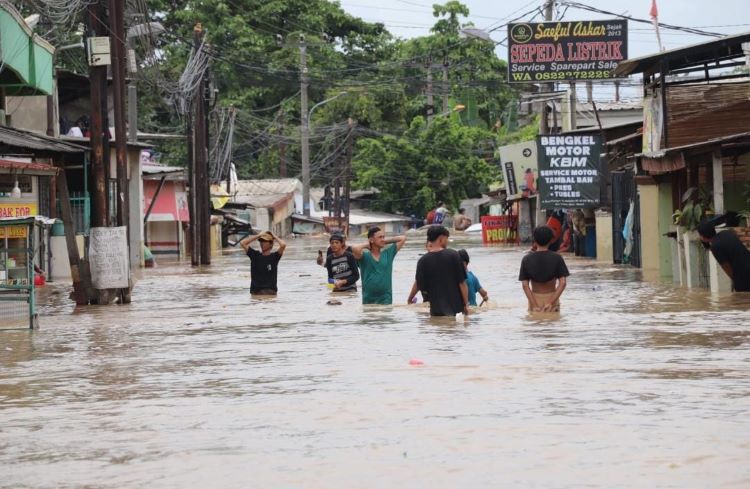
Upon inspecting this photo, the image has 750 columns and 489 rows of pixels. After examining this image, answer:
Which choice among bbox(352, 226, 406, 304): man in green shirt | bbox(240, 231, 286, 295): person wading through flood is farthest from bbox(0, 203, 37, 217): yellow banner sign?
bbox(352, 226, 406, 304): man in green shirt

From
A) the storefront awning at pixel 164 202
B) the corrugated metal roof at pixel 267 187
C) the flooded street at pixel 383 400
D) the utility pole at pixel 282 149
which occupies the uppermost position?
the utility pole at pixel 282 149

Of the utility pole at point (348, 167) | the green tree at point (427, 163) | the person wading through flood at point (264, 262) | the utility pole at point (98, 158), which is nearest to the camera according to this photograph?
the person wading through flood at point (264, 262)

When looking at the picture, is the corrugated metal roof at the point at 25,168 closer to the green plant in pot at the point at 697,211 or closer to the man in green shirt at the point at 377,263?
the man in green shirt at the point at 377,263

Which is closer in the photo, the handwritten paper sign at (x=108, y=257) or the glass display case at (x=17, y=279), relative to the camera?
the glass display case at (x=17, y=279)

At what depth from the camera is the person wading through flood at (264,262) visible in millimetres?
22250

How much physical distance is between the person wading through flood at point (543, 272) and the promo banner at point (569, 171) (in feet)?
73.9

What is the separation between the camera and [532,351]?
44.9 ft

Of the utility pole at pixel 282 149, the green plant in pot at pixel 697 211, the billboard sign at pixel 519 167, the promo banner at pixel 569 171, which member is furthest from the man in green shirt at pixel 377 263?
the utility pole at pixel 282 149

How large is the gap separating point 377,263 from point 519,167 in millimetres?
32757

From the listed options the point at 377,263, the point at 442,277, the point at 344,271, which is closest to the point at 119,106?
the point at 344,271

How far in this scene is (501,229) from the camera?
54750mm

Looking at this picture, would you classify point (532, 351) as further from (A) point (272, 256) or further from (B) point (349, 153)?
(B) point (349, 153)

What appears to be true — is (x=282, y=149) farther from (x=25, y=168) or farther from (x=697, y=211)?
(x=697, y=211)

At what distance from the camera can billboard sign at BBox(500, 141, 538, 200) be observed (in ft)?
164
